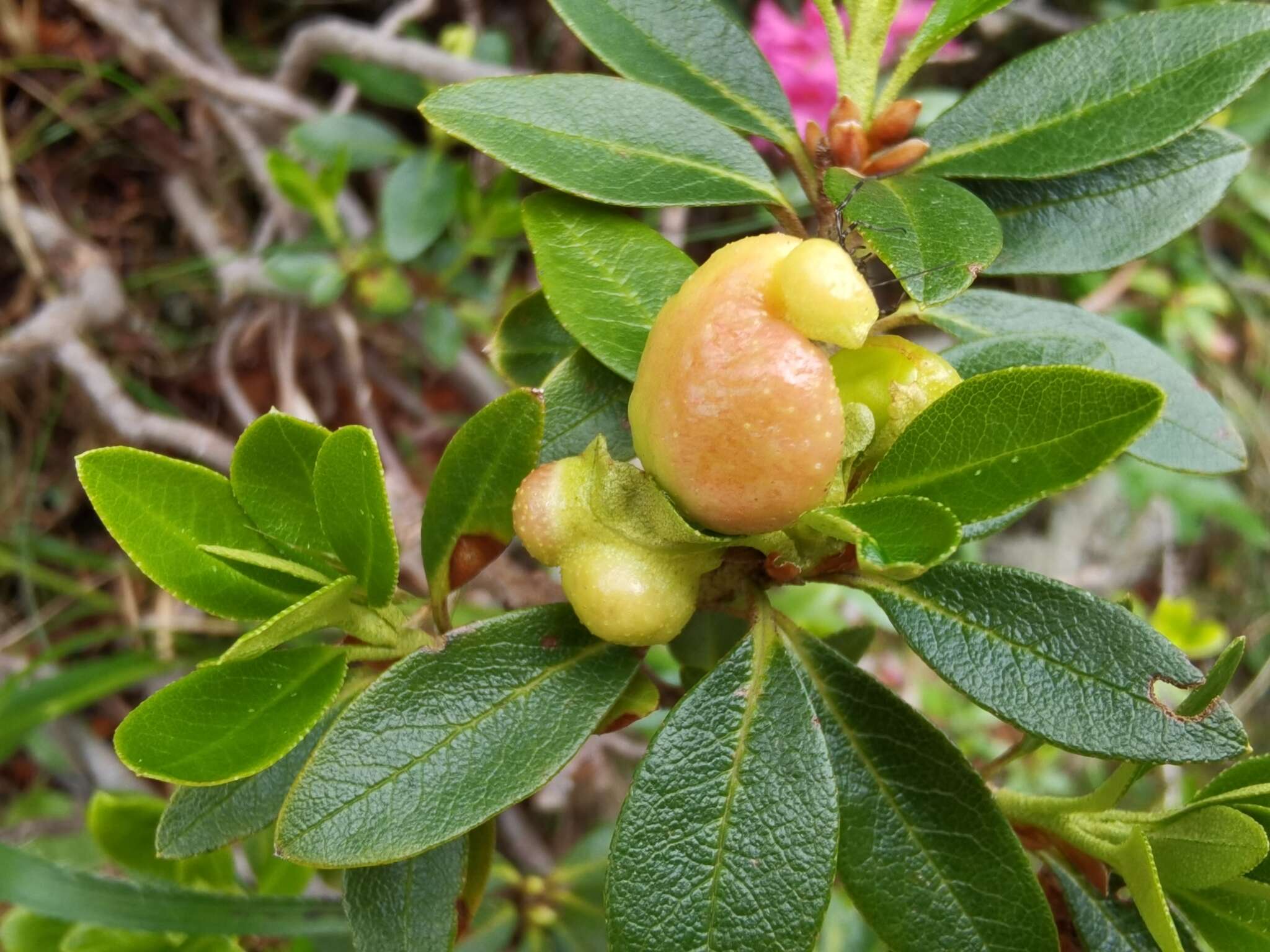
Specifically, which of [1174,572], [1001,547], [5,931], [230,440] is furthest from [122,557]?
[1174,572]

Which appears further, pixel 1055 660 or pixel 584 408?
pixel 584 408

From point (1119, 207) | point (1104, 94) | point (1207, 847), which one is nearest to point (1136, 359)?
point (1119, 207)

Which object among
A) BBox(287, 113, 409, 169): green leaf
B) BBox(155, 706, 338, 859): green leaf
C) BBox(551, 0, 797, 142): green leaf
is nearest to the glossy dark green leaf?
BBox(155, 706, 338, 859): green leaf

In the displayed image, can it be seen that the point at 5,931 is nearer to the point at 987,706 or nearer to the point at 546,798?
the point at 546,798

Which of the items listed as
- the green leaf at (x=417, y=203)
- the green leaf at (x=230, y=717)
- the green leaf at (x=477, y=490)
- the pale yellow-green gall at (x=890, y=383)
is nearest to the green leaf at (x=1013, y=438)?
the pale yellow-green gall at (x=890, y=383)

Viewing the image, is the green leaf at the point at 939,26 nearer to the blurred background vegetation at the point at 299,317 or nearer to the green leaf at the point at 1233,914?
the blurred background vegetation at the point at 299,317

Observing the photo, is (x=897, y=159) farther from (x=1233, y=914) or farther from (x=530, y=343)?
(x=1233, y=914)
